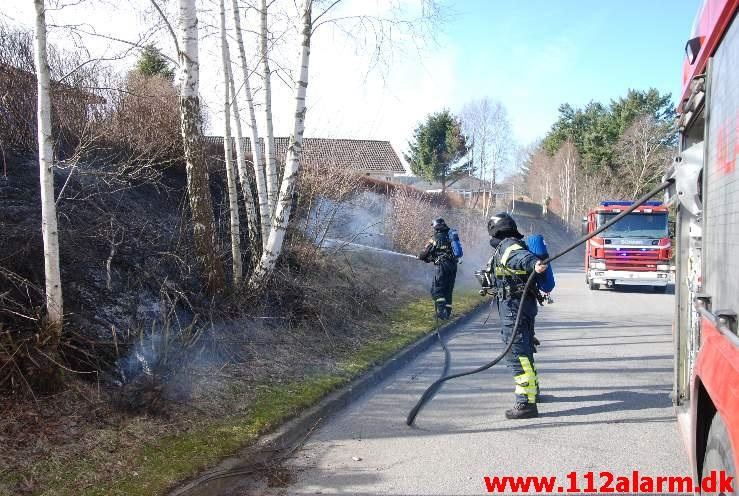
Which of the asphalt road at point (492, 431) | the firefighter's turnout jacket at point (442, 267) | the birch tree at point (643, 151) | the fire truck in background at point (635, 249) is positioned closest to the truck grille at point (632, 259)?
the fire truck in background at point (635, 249)

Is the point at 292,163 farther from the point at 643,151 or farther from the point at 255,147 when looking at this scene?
the point at 643,151

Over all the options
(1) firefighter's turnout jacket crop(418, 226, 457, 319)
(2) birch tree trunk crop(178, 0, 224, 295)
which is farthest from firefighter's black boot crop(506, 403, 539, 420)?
(1) firefighter's turnout jacket crop(418, 226, 457, 319)

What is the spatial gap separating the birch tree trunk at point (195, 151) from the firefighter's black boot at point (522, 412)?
3.69 m

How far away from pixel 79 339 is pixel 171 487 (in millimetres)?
1971

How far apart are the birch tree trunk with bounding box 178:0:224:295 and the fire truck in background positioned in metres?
12.8

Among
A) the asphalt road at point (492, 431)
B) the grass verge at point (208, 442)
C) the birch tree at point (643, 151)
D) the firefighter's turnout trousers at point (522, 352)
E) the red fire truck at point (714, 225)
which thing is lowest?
the asphalt road at point (492, 431)

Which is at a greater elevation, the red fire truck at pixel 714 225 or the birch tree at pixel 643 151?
the birch tree at pixel 643 151

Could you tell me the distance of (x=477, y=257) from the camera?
953 inches

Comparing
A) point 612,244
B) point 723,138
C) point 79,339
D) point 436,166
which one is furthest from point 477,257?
point 723,138

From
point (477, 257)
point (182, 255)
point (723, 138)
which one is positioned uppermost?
point (723, 138)

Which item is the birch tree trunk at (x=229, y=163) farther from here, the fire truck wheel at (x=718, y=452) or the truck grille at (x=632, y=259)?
the truck grille at (x=632, y=259)

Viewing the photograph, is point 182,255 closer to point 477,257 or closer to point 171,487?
point 171,487

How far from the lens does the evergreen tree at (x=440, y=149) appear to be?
132 feet

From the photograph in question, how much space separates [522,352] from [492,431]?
0.81m
